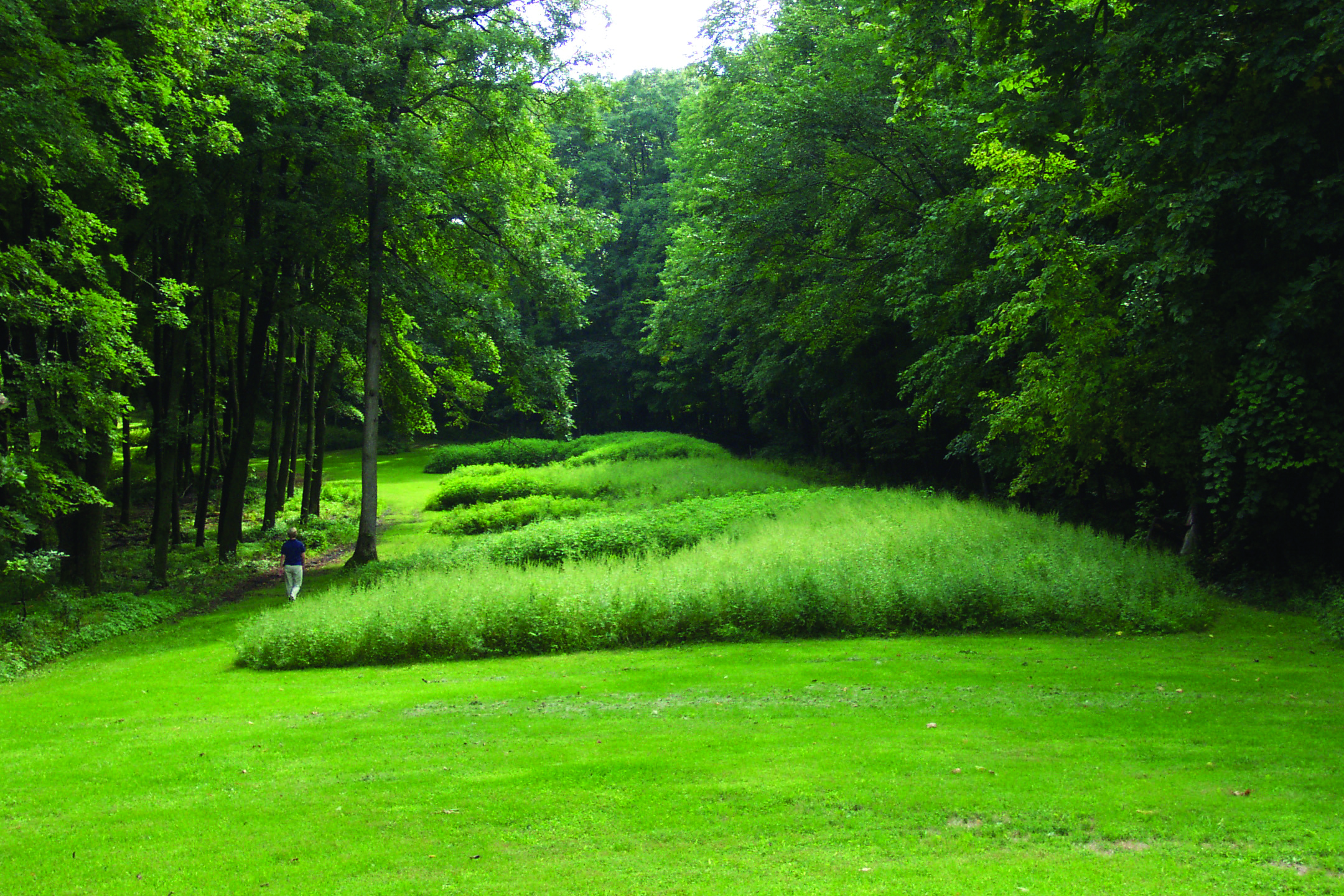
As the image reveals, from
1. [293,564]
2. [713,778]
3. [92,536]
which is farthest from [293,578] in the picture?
[713,778]

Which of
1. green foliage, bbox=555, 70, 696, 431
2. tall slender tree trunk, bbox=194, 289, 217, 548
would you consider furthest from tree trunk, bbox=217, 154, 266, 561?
green foliage, bbox=555, 70, 696, 431

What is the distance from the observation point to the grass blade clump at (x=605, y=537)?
1809cm

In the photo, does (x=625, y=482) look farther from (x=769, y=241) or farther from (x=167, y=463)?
(x=167, y=463)

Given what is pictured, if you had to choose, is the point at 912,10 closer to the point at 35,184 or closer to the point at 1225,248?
the point at 1225,248

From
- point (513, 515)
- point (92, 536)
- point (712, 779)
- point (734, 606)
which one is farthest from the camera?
point (513, 515)

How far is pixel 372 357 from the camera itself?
2070 centimetres

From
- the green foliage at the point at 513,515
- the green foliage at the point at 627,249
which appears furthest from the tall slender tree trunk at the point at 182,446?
the green foliage at the point at 627,249

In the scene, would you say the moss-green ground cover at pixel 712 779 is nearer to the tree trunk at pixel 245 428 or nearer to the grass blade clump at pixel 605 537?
the grass blade clump at pixel 605 537

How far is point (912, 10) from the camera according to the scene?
1262cm

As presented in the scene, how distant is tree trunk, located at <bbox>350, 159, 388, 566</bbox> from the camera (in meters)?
20.0

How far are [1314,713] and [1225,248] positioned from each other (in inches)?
290

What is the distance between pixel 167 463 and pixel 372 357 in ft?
15.9

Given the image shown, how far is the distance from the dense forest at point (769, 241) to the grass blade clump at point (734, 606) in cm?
216

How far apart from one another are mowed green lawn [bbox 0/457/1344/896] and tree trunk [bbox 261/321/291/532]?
44.4ft
